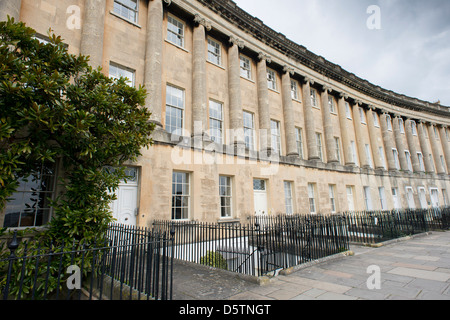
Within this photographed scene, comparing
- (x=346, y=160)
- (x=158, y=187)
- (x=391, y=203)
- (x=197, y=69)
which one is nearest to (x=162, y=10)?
(x=197, y=69)

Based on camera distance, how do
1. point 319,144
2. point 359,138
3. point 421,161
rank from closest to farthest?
point 319,144 → point 359,138 → point 421,161

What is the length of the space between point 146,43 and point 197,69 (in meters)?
2.66

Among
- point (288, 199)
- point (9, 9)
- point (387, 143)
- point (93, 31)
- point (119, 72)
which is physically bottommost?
point (288, 199)

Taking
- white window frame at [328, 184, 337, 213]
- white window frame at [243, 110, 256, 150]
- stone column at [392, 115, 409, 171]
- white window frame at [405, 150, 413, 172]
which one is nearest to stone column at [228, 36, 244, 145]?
white window frame at [243, 110, 256, 150]

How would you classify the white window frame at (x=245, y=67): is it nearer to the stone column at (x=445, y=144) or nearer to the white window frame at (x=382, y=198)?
the white window frame at (x=382, y=198)

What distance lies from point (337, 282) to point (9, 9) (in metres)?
11.8

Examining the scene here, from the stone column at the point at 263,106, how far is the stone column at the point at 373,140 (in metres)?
14.5

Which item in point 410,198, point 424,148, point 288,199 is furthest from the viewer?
point 424,148

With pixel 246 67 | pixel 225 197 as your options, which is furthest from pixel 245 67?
pixel 225 197

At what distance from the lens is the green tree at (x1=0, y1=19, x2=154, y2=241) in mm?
4984

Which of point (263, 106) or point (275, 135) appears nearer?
point (263, 106)

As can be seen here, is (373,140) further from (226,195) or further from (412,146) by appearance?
(226,195)

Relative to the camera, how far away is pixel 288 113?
1634cm

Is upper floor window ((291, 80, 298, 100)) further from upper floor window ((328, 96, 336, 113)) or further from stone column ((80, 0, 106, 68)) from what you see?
stone column ((80, 0, 106, 68))
